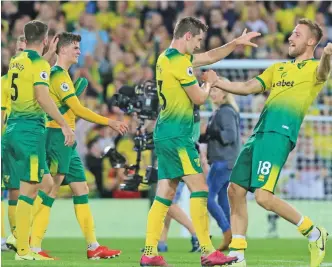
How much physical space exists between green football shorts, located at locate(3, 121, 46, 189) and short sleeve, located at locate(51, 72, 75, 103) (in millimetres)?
460

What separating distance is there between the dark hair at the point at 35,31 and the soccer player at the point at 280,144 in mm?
2264

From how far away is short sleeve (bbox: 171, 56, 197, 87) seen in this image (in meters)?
9.27

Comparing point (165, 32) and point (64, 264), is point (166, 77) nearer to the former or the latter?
point (64, 264)

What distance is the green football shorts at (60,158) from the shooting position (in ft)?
35.3

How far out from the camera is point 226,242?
1238 centimetres

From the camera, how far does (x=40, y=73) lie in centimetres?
996

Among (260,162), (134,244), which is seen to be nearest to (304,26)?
(260,162)

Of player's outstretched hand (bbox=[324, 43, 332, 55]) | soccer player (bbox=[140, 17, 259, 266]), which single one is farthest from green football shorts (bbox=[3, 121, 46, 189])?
player's outstretched hand (bbox=[324, 43, 332, 55])

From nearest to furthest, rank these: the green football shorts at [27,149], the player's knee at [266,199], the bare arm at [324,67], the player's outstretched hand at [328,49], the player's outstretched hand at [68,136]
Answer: the player's outstretched hand at [328,49] → the bare arm at [324,67] → the player's knee at [266,199] → the player's outstretched hand at [68,136] → the green football shorts at [27,149]

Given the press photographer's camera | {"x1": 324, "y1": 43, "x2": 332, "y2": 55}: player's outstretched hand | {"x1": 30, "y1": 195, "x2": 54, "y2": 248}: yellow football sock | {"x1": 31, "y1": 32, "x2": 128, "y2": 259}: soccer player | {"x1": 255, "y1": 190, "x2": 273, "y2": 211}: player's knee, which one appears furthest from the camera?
the press photographer's camera

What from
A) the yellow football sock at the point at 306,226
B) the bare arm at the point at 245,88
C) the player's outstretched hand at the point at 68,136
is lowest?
the yellow football sock at the point at 306,226

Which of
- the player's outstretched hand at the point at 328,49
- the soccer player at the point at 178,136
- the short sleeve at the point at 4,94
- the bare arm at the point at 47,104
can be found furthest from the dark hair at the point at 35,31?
the player's outstretched hand at the point at 328,49

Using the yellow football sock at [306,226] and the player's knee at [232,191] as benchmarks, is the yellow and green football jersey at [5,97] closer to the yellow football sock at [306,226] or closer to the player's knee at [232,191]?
the player's knee at [232,191]

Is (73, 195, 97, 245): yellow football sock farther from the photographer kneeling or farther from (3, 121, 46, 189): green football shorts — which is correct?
the photographer kneeling
